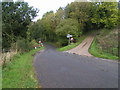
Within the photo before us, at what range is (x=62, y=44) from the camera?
36875 millimetres

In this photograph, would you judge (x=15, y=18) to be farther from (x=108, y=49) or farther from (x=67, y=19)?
(x=67, y=19)

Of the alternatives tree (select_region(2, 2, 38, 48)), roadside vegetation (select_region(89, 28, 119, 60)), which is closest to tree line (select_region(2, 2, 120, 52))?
tree (select_region(2, 2, 38, 48))

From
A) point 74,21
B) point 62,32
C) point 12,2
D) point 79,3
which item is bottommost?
point 62,32

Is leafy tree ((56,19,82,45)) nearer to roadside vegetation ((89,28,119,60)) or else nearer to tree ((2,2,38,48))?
tree ((2,2,38,48))

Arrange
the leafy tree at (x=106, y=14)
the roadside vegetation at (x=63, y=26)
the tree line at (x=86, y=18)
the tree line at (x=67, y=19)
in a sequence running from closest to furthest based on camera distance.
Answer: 1. the roadside vegetation at (x=63, y=26)
2. the tree line at (x=67, y=19)
3. the leafy tree at (x=106, y=14)
4. the tree line at (x=86, y=18)

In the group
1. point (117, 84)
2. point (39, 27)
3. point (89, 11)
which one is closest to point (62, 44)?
point (89, 11)

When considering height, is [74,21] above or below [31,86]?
above

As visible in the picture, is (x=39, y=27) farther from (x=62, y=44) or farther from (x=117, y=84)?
(x=117, y=84)

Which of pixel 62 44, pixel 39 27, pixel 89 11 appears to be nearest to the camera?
pixel 89 11

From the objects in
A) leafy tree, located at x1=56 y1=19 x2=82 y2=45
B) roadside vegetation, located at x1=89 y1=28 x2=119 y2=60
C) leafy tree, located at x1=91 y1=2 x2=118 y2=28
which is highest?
leafy tree, located at x1=91 y1=2 x2=118 y2=28

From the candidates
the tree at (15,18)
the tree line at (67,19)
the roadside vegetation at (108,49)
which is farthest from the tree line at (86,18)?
the roadside vegetation at (108,49)

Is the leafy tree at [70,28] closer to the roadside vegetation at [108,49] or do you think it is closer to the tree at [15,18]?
the tree at [15,18]

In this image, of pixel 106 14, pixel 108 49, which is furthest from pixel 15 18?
pixel 106 14

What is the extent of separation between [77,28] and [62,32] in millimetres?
4033
